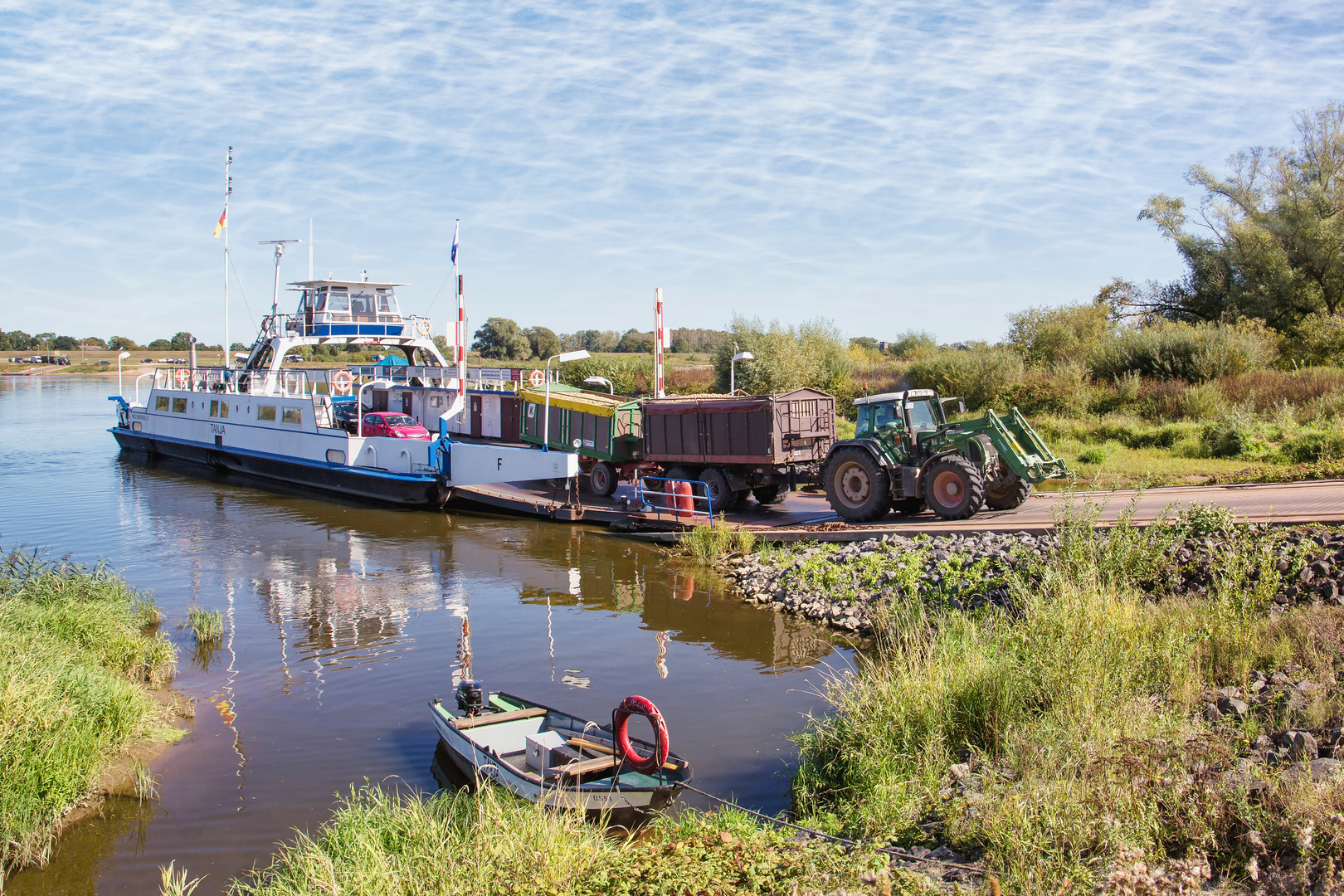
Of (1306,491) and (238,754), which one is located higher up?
(1306,491)

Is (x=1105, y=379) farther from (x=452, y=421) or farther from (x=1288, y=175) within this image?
(x=452, y=421)

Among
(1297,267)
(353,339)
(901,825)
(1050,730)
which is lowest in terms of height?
(901,825)

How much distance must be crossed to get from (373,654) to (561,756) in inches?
213

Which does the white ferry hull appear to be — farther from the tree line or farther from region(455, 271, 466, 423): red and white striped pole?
the tree line

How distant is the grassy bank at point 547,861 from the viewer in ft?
17.4

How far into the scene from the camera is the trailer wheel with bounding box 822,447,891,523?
647 inches

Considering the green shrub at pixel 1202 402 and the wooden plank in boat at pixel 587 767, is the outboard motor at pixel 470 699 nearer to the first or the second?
the wooden plank in boat at pixel 587 767

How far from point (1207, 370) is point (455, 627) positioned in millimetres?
23363

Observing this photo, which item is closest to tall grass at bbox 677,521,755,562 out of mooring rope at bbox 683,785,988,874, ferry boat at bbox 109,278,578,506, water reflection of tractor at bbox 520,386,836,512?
water reflection of tractor at bbox 520,386,836,512

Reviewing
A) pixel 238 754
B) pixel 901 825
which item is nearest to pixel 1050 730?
pixel 901 825

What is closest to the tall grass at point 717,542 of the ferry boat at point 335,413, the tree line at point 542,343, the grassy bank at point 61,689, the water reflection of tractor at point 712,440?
the water reflection of tractor at point 712,440

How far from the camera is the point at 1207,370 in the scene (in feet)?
85.9

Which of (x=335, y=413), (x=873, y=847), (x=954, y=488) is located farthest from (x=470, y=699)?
(x=335, y=413)

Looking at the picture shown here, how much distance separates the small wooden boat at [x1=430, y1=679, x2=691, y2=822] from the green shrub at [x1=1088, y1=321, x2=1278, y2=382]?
965 inches
